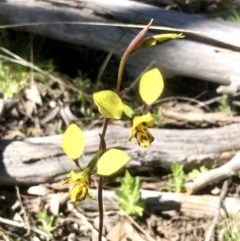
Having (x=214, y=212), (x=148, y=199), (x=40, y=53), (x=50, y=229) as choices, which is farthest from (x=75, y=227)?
(x=40, y=53)

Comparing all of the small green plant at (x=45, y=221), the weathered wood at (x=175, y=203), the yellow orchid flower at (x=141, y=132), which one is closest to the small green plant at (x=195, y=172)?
the weathered wood at (x=175, y=203)

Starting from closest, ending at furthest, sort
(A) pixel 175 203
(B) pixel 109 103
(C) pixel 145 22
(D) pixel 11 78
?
(B) pixel 109 103 < (A) pixel 175 203 < (C) pixel 145 22 < (D) pixel 11 78

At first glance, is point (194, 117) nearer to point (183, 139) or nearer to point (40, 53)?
point (183, 139)

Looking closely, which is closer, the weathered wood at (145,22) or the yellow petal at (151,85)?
the yellow petal at (151,85)

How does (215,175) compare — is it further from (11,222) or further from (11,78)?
(11,78)

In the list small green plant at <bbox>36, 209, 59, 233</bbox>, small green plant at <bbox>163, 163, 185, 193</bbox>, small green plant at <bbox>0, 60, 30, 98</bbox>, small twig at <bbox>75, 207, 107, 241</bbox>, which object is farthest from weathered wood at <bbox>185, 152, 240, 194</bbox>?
small green plant at <bbox>0, 60, 30, 98</bbox>

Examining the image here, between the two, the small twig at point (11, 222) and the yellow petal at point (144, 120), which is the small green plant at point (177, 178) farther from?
the yellow petal at point (144, 120)

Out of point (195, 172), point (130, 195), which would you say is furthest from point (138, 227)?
point (195, 172)
